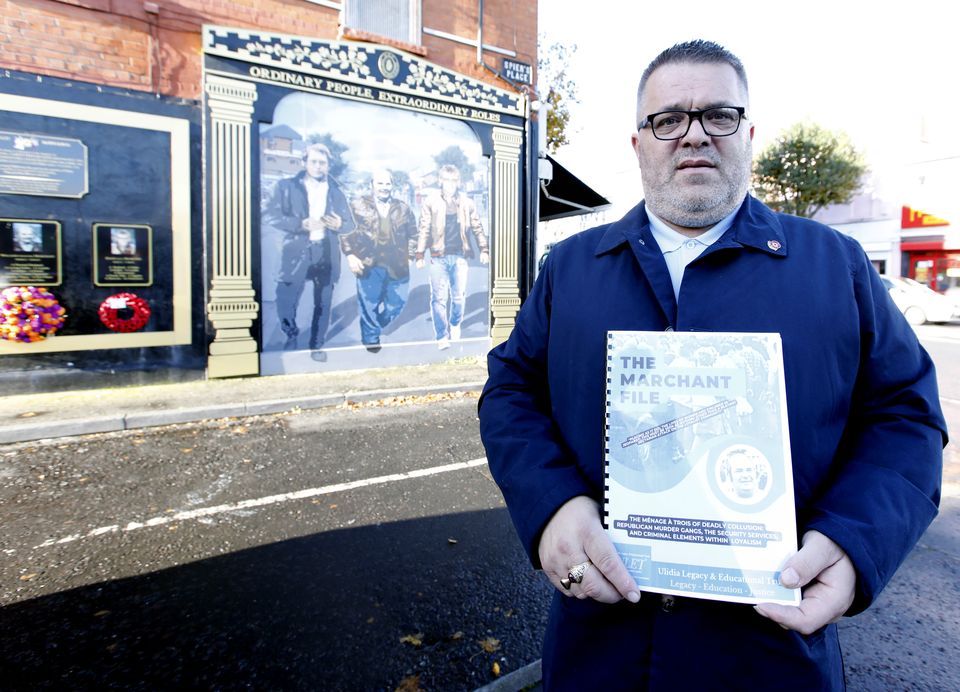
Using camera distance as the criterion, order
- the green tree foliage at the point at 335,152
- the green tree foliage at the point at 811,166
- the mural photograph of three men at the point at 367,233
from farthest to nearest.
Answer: the green tree foliage at the point at 811,166 < the green tree foliage at the point at 335,152 < the mural photograph of three men at the point at 367,233

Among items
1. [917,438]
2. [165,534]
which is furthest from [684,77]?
[165,534]

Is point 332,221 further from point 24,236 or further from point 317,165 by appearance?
point 24,236

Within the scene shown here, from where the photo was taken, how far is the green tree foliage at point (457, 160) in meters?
10.8

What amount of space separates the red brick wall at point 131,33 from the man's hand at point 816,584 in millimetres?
9751

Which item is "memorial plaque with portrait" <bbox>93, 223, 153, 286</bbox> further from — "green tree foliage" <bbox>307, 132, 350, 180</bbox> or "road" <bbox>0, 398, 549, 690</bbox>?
"road" <bbox>0, 398, 549, 690</bbox>

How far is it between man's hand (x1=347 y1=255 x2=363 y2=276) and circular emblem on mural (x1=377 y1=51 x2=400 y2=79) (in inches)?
126

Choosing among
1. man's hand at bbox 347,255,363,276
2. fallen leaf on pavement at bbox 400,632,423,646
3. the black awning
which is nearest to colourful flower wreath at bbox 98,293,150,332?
man's hand at bbox 347,255,363,276

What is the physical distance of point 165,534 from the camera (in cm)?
398

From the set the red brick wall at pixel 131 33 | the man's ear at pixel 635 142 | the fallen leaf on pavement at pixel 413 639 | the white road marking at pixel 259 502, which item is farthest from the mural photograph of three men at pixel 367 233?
the man's ear at pixel 635 142

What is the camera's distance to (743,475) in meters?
1.17

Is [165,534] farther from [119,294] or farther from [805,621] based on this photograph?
[119,294]

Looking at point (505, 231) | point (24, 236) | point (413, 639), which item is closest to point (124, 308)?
point (24, 236)

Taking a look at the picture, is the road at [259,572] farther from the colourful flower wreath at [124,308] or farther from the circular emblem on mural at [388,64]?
the circular emblem on mural at [388,64]

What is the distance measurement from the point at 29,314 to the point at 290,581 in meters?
6.45
